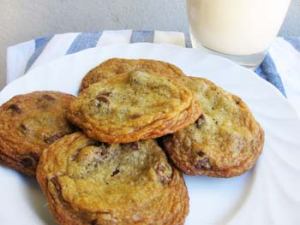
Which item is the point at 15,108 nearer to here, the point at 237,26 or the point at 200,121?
the point at 200,121

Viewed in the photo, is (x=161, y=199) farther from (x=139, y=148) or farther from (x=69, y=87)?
(x=69, y=87)

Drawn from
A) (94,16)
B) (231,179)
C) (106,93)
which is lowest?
(94,16)

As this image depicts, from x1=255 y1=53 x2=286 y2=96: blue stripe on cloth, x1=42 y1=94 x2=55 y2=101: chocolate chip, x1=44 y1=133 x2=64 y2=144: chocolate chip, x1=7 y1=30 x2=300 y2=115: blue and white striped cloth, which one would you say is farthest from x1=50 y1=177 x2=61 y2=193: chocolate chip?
x1=255 y1=53 x2=286 y2=96: blue stripe on cloth

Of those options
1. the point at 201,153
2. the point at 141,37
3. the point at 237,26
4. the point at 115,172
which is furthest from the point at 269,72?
the point at 115,172

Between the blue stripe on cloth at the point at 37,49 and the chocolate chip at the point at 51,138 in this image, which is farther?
the blue stripe on cloth at the point at 37,49

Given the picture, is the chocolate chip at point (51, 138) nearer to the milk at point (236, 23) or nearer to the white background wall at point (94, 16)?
the milk at point (236, 23)

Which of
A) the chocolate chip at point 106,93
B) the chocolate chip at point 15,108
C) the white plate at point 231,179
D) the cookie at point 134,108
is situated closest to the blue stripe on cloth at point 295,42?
the white plate at point 231,179
